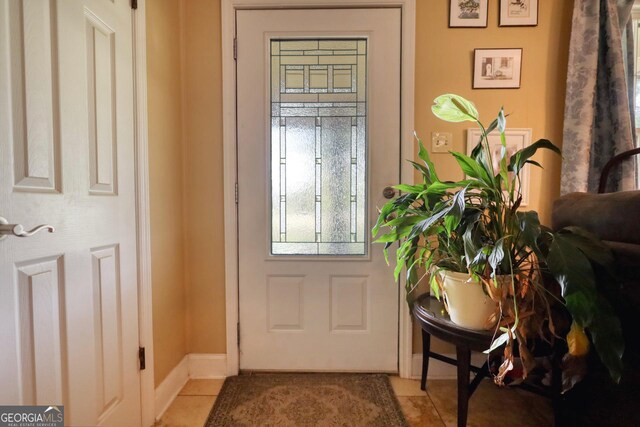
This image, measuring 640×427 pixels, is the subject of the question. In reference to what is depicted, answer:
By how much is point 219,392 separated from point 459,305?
49.2 inches

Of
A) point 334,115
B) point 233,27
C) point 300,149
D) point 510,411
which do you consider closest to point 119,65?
point 233,27

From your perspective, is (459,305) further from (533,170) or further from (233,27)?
(233,27)

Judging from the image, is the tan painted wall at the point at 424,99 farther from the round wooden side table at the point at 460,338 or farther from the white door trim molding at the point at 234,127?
the round wooden side table at the point at 460,338

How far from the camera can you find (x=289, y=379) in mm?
1464

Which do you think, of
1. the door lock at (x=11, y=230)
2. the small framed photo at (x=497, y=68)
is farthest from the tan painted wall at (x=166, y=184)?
the small framed photo at (x=497, y=68)

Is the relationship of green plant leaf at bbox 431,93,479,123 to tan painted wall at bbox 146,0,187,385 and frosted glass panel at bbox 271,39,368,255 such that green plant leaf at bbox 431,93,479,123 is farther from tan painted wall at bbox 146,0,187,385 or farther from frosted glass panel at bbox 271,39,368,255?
tan painted wall at bbox 146,0,187,385

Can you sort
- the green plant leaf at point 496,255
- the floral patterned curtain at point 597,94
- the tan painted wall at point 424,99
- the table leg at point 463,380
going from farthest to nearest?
1. the tan painted wall at point 424,99
2. the floral patterned curtain at point 597,94
3. the table leg at point 463,380
4. the green plant leaf at point 496,255

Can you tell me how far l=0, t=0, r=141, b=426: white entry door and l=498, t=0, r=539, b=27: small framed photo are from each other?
1788 mm

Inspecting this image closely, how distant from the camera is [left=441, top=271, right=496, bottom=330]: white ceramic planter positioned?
90cm

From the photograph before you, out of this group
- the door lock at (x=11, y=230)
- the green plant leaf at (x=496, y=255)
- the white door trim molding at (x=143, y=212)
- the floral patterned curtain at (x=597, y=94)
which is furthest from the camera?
the floral patterned curtain at (x=597, y=94)

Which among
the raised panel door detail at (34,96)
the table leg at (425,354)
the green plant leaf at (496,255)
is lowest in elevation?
the table leg at (425,354)

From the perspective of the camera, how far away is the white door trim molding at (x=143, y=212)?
3.69 ft

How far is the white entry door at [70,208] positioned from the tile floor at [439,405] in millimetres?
244

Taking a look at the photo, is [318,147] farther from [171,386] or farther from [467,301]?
[171,386]
